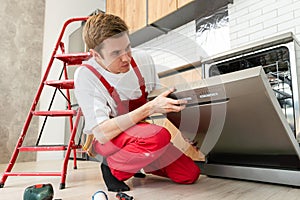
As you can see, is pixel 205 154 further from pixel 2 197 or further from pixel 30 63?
pixel 30 63

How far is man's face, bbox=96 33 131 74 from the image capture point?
3.97 feet

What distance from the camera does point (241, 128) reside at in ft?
4.06

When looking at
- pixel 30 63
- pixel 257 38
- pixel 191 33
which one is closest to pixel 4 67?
pixel 30 63

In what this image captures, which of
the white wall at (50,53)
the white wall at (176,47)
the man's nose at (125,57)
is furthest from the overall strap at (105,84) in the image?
the white wall at (50,53)

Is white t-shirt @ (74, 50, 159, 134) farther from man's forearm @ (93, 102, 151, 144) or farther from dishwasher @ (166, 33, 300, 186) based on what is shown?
dishwasher @ (166, 33, 300, 186)

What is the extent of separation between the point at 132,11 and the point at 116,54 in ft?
5.78

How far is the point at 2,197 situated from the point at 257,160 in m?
1.28

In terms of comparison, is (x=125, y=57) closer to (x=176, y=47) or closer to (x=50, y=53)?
(x=176, y=47)


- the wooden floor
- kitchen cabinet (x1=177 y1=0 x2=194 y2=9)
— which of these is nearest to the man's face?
the wooden floor

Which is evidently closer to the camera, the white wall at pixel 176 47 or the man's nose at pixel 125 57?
the man's nose at pixel 125 57

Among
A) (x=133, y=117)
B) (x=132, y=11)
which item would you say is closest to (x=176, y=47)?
(x=132, y=11)

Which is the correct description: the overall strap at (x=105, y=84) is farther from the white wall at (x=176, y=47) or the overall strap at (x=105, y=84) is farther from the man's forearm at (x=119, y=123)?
the white wall at (x=176, y=47)

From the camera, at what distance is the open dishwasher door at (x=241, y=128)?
37.6 inches

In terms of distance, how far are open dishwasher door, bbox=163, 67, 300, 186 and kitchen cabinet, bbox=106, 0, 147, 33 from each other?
5.14 feet
